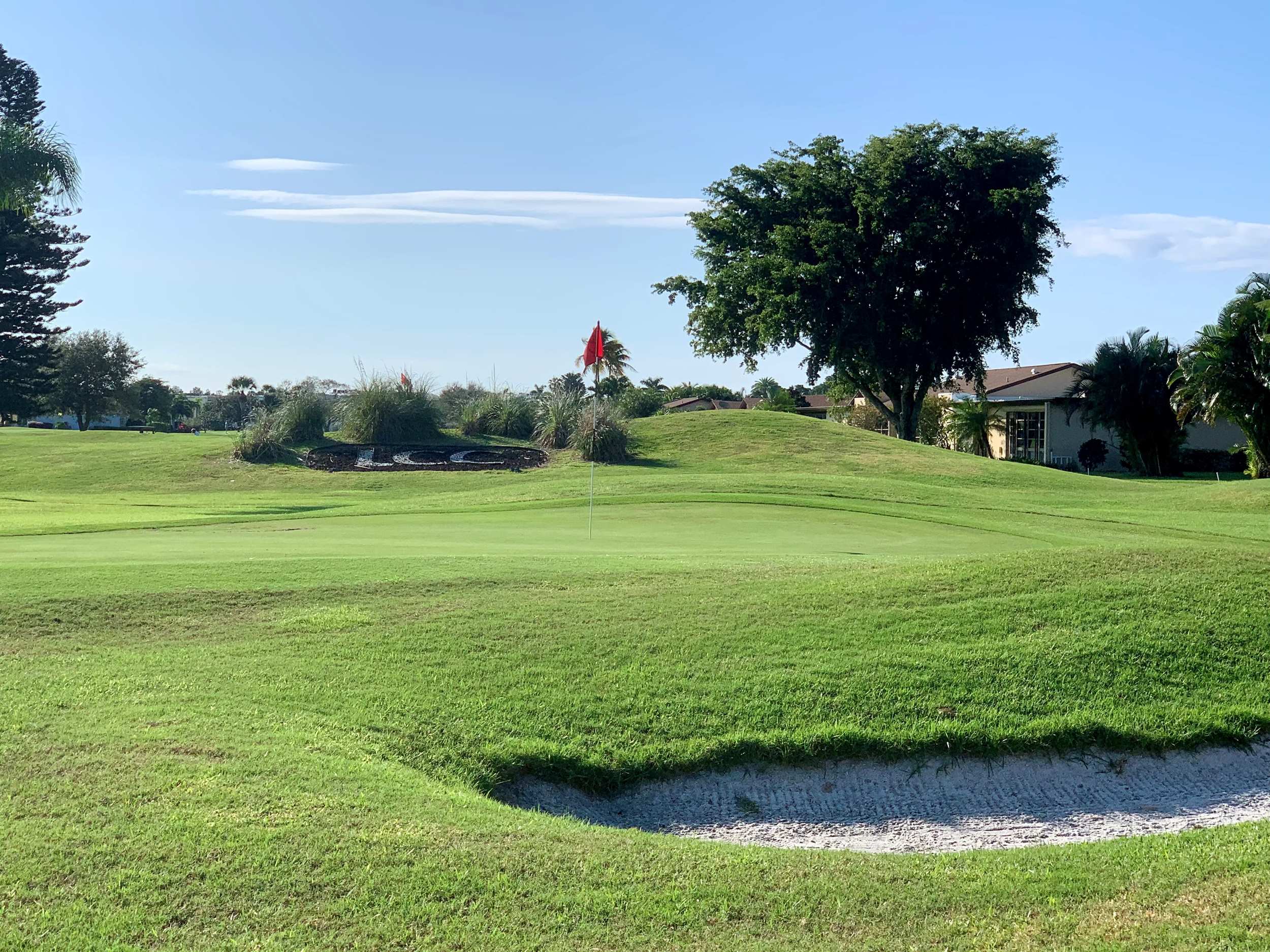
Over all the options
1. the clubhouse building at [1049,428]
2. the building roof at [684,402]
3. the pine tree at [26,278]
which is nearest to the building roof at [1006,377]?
the clubhouse building at [1049,428]

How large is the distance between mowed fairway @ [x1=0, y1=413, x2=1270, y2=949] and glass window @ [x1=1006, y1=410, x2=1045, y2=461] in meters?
47.7

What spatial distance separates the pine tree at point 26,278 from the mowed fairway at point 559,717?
142 ft

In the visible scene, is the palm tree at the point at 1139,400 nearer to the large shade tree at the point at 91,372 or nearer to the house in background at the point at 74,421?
the large shade tree at the point at 91,372

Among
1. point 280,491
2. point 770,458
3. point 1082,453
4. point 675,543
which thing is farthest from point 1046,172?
point 675,543

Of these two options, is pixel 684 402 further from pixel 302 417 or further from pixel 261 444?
pixel 261 444

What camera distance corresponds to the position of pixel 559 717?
8.15 meters

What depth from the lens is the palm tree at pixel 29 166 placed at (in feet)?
102

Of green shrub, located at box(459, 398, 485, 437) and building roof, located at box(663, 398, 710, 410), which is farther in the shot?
building roof, located at box(663, 398, 710, 410)

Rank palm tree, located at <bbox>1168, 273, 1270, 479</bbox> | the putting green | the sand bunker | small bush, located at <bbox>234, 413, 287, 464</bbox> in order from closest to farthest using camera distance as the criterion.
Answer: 1. the sand bunker
2. the putting green
3. small bush, located at <bbox>234, 413, 287, 464</bbox>
4. palm tree, located at <bbox>1168, 273, 1270, 479</bbox>

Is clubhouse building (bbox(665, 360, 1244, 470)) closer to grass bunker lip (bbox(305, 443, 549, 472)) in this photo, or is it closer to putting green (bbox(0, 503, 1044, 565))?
grass bunker lip (bbox(305, 443, 549, 472))

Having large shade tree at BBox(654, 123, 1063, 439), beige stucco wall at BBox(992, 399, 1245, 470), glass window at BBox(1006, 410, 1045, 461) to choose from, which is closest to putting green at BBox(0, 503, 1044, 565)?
large shade tree at BBox(654, 123, 1063, 439)

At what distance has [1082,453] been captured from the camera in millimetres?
59969

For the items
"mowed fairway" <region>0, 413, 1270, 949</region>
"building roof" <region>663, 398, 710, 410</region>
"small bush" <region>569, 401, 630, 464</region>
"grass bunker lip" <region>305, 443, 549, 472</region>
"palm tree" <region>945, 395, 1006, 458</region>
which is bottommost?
"mowed fairway" <region>0, 413, 1270, 949</region>

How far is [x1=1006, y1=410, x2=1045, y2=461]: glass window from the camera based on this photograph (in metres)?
62.7
